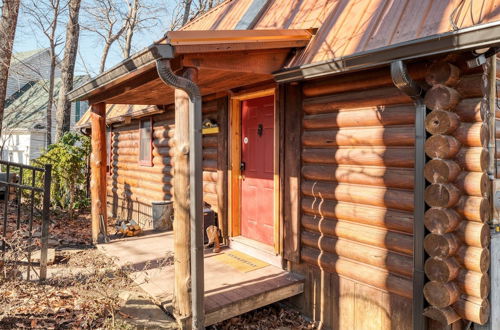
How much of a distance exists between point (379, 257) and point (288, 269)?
1354 millimetres

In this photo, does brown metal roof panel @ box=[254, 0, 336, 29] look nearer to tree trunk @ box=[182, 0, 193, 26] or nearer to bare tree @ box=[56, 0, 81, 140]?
bare tree @ box=[56, 0, 81, 140]

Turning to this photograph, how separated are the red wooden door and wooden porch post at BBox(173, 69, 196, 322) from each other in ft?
5.95

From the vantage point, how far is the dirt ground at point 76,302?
3533 millimetres

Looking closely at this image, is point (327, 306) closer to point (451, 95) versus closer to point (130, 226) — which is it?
point (451, 95)

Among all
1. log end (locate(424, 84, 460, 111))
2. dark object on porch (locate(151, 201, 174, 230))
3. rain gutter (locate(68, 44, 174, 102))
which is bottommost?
dark object on porch (locate(151, 201, 174, 230))

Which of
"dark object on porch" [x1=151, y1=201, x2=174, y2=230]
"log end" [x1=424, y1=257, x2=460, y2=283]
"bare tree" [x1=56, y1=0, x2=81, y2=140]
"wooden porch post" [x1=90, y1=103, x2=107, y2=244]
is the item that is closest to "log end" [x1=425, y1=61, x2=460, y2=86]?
"log end" [x1=424, y1=257, x2=460, y2=283]

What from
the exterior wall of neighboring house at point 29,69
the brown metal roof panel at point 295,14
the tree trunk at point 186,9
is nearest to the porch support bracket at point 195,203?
the brown metal roof panel at point 295,14

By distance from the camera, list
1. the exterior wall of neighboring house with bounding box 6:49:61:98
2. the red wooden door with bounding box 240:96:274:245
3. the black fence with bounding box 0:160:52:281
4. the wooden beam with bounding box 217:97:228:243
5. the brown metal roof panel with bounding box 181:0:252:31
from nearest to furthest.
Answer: the black fence with bounding box 0:160:52:281 → the red wooden door with bounding box 240:96:274:245 → the wooden beam with bounding box 217:97:228:243 → the brown metal roof panel with bounding box 181:0:252:31 → the exterior wall of neighboring house with bounding box 6:49:61:98

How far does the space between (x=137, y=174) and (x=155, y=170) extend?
1.25 meters

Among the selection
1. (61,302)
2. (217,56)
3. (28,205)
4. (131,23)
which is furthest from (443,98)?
(131,23)

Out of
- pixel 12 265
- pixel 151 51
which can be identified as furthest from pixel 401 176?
pixel 12 265

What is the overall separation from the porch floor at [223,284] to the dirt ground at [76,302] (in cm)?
30

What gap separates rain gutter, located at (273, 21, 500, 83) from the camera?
264 cm

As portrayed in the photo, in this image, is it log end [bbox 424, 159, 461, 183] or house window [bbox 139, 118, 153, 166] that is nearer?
log end [bbox 424, 159, 461, 183]
